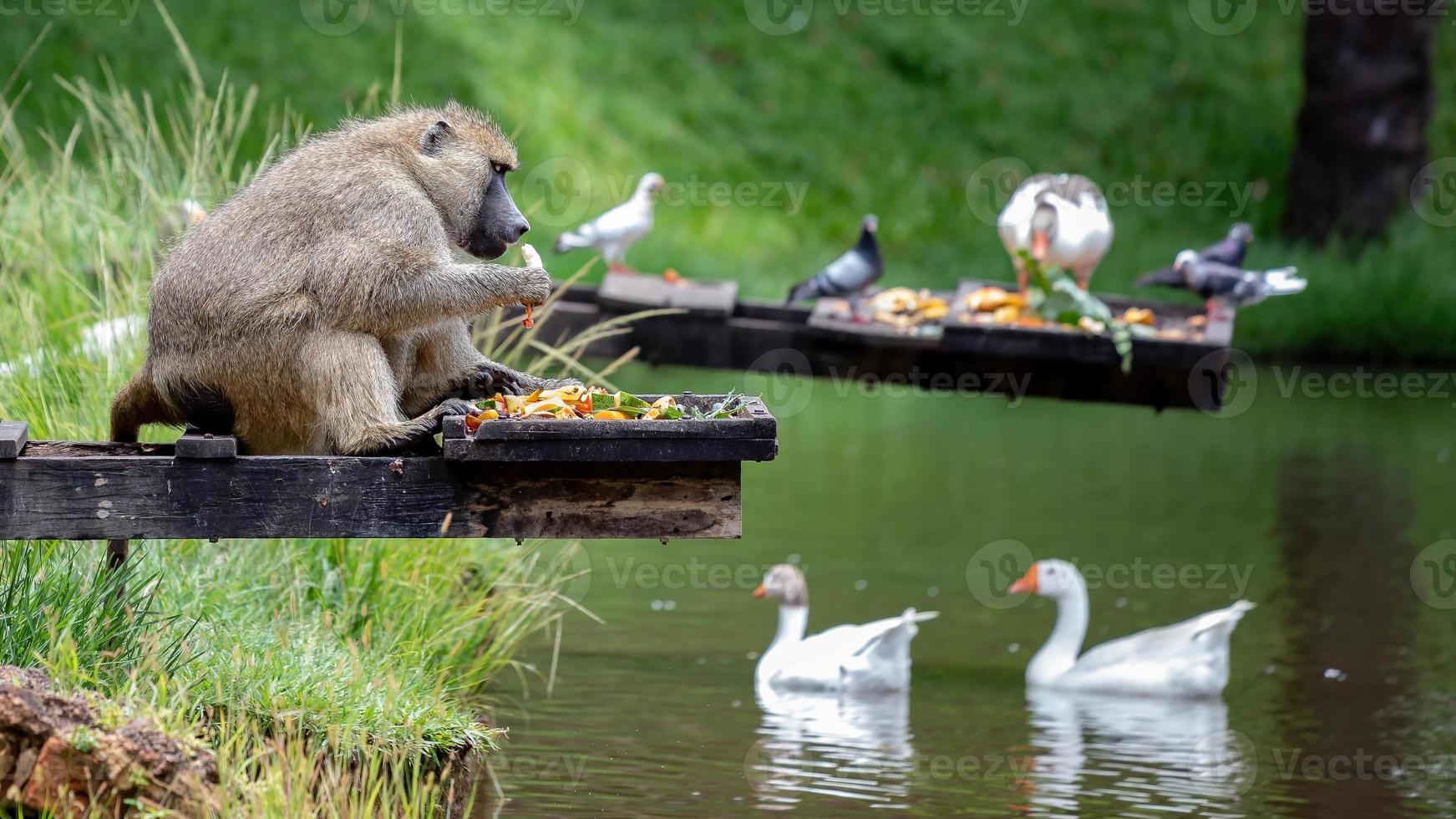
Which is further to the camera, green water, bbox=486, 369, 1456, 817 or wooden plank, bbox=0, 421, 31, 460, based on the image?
green water, bbox=486, 369, 1456, 817

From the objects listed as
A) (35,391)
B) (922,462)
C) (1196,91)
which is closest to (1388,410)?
(922,462)

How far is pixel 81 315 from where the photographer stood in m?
6.21

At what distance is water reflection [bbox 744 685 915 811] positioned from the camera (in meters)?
5.63

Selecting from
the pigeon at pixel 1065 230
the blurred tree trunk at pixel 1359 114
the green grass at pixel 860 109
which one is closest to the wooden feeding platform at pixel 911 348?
the pigeon at pixel 1065 230

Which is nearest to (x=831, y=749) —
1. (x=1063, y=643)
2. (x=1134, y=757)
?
(x=1134, y=757)

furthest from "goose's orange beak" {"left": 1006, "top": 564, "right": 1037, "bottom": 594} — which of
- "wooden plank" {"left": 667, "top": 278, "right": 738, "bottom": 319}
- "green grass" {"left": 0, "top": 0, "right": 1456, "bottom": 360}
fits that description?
"green grass" {"left": 0, "top": 0, "right": 1456, "bottom": 360}

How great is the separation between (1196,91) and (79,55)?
12.2m

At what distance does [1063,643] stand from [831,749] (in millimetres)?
1642

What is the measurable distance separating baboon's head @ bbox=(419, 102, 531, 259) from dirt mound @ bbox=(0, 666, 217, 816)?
1.49m

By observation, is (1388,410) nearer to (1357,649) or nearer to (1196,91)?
(1196,91)

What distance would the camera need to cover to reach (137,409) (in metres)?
4.71

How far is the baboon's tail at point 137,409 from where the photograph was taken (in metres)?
4.61

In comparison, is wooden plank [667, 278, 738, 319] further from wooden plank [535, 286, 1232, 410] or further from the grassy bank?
the grassy bank

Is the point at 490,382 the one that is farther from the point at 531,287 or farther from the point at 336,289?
the point at 336,289
